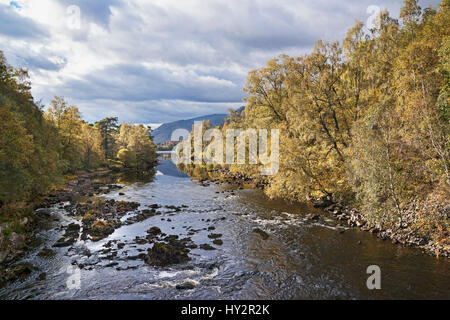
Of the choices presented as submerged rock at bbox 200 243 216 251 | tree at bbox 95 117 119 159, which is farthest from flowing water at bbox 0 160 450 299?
tree at bbox 95 117 119 159

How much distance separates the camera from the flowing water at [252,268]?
50.8ft

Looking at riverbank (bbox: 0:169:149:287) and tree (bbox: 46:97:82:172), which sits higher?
tree (bbox: 46:97:82:172)

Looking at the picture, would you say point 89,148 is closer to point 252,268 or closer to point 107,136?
point 107,136

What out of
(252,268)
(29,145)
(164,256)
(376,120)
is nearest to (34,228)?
(29,145)

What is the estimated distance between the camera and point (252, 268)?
18672mm

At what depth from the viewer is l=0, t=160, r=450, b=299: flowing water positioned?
15.5 metres

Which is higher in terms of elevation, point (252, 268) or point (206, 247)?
point (206, 247)

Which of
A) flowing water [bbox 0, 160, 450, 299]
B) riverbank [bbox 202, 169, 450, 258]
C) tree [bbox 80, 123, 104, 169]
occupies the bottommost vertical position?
flowing water [bbox 0, 160, 450, 299]

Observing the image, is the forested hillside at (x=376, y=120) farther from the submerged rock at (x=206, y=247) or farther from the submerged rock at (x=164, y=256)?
the submerged rock at (x=164, y=256)

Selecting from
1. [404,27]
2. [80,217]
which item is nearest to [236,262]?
[80,217]

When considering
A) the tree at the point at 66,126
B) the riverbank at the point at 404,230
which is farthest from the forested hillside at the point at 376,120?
the tree at the point at 66,126

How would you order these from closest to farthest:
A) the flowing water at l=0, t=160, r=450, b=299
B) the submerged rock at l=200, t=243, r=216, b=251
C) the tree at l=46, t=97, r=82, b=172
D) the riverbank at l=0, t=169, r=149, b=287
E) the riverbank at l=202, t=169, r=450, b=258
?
the flowing water at l=0, t=160, r=450, b=299 → the riverbank at l=0, t=169, r=149, b=287 → the riverbank at l=202, t=169, r=450, b=258 → the submerged rock at l=200, t=243, r=216, b=251 → the tree at l=46, t=97, r=82, b=172

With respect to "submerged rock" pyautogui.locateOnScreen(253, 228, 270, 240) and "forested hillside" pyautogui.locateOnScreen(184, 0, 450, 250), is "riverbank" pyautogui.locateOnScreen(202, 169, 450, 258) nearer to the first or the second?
"forested hillside" pyautogui.locateOnScreen(184, 0, 450, 250)
